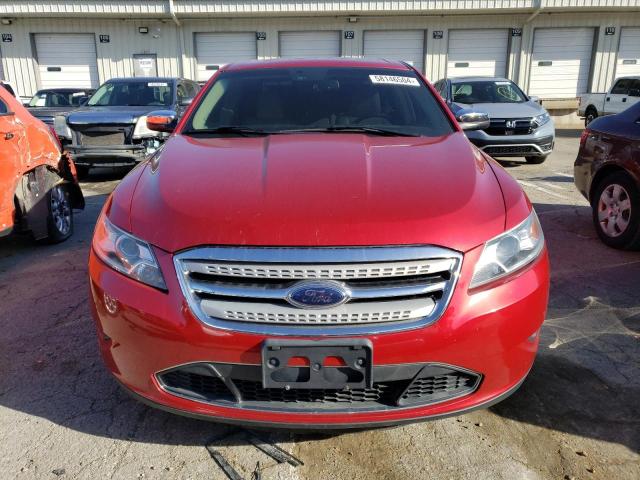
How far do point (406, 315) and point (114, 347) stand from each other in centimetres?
112

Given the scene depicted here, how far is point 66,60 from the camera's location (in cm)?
1720

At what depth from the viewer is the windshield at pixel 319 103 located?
3088 mm

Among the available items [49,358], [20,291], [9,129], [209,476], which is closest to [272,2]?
[9,129]

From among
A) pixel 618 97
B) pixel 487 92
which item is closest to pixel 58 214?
pixel 487 92

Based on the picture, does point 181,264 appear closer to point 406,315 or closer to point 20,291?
point 406,315

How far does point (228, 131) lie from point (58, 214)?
116 inches

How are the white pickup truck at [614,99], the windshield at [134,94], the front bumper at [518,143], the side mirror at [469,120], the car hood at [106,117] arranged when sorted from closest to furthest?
the side mirror at [469,120], the car hood at [106,117], the front bumper at [518,143], the windshield at [134,94], the white pickup truck at [614,99]

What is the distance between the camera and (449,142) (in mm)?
2768

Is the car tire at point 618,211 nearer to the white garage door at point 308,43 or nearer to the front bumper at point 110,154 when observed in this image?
the front bumper at point 110,154

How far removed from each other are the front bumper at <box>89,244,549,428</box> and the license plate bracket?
0.04 meters

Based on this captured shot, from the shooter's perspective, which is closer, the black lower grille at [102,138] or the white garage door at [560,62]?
the black lower grille at [102,138]

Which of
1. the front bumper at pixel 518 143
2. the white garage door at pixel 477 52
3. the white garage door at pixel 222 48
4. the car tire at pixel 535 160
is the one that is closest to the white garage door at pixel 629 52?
the white garage door at pixel 477 52

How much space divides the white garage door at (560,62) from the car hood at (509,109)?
917 cm

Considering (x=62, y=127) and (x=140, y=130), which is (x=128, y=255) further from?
(x=62, y=127)
